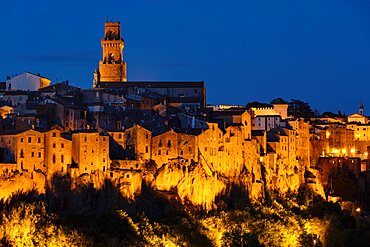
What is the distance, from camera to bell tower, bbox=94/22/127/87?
92625 millimetres

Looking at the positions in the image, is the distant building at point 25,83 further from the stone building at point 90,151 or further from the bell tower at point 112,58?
the stone building at point 90,151

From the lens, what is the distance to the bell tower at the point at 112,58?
92.6 meters

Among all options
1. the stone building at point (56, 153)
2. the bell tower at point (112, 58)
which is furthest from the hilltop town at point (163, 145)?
the bell tower at point (112, 58)

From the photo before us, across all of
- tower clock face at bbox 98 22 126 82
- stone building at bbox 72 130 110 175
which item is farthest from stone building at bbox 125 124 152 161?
tower clock face at bbox 98 22 126 82

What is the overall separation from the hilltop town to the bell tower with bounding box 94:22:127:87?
39.7ft

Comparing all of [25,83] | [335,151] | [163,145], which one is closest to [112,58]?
[25,83]

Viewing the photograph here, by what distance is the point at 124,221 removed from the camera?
53.8 meters

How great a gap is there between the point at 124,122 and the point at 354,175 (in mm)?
26923

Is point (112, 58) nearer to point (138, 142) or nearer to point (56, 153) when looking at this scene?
point (138, 142)

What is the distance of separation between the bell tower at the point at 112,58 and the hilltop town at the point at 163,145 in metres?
12.1

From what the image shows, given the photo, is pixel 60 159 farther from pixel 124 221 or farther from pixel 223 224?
pixel 223 224

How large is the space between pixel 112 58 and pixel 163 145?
35148mm

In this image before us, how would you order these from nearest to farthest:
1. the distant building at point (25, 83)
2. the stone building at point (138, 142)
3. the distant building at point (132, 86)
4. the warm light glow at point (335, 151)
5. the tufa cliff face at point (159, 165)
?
the tufa cliff face at point (159, 165) → the stone building at point (138, 142) → the distant building at point (132, 86) → the distant building at point (25, 83) → the warm light glow at point (335, 151)

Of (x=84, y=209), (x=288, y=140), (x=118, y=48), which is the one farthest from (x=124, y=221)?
(x=118, y=48)
